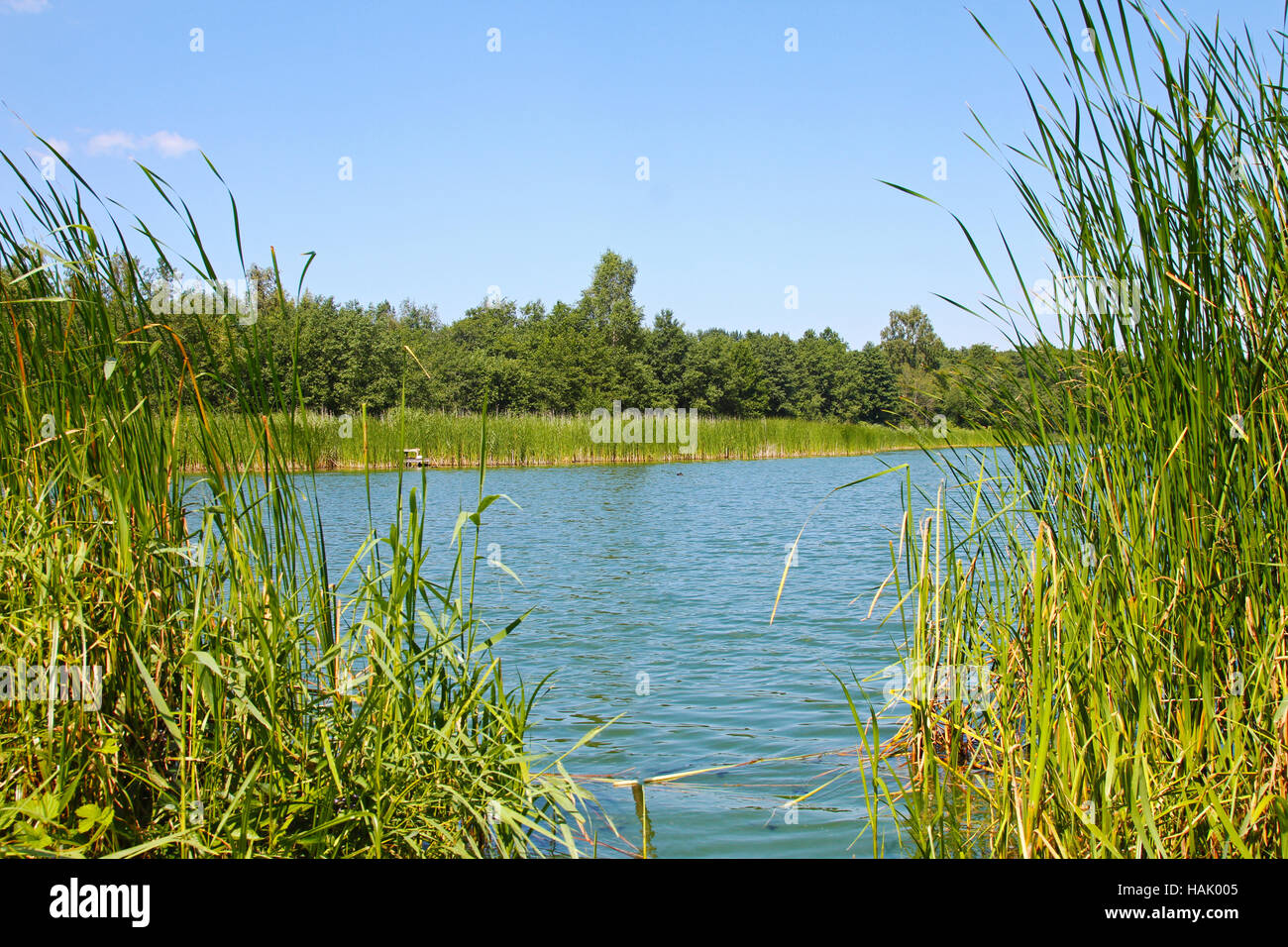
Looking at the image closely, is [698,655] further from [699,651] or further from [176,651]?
[176,651]

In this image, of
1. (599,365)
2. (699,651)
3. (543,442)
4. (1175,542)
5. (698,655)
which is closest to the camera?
(1175,542)

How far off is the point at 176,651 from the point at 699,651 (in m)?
4.86

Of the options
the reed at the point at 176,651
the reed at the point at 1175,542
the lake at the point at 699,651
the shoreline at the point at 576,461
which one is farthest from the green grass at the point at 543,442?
the reed at the point at 1175,542

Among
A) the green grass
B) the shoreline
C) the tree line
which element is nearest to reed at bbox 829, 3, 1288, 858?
the tree line

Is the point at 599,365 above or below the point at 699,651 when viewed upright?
above

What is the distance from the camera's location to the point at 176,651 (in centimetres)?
267

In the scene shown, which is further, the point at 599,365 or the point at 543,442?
the point at 599,365

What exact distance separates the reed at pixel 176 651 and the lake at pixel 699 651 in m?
1.26

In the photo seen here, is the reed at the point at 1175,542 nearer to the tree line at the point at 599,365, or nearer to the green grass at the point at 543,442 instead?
the tree line at the point at 599,365

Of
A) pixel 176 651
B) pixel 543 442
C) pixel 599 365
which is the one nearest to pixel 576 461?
pixel 543 442

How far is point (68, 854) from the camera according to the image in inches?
86.8

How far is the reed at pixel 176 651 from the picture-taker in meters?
2.35

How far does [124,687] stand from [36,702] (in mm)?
203
